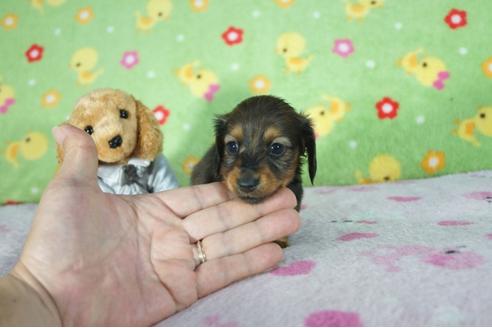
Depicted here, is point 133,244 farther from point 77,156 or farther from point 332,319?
point 332,319

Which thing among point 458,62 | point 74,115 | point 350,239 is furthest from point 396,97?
point 74,115

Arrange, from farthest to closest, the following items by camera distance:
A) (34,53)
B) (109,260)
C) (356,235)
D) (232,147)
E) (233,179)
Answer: (34,53) < (232,147) < (356,235) < (233,179) < (109,260)

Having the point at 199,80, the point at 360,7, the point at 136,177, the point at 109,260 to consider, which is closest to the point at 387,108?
the point at 360,7

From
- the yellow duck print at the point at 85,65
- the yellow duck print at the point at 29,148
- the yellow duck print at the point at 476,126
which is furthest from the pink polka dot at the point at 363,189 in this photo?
the yellow duck print at the point at 29,148

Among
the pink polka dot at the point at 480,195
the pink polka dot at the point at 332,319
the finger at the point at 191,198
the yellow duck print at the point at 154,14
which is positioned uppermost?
the yellow duck print at the point at 154,14

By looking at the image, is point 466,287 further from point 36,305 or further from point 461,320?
point 36,305

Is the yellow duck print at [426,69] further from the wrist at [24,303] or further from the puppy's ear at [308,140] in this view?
the wrist at [24,303]
